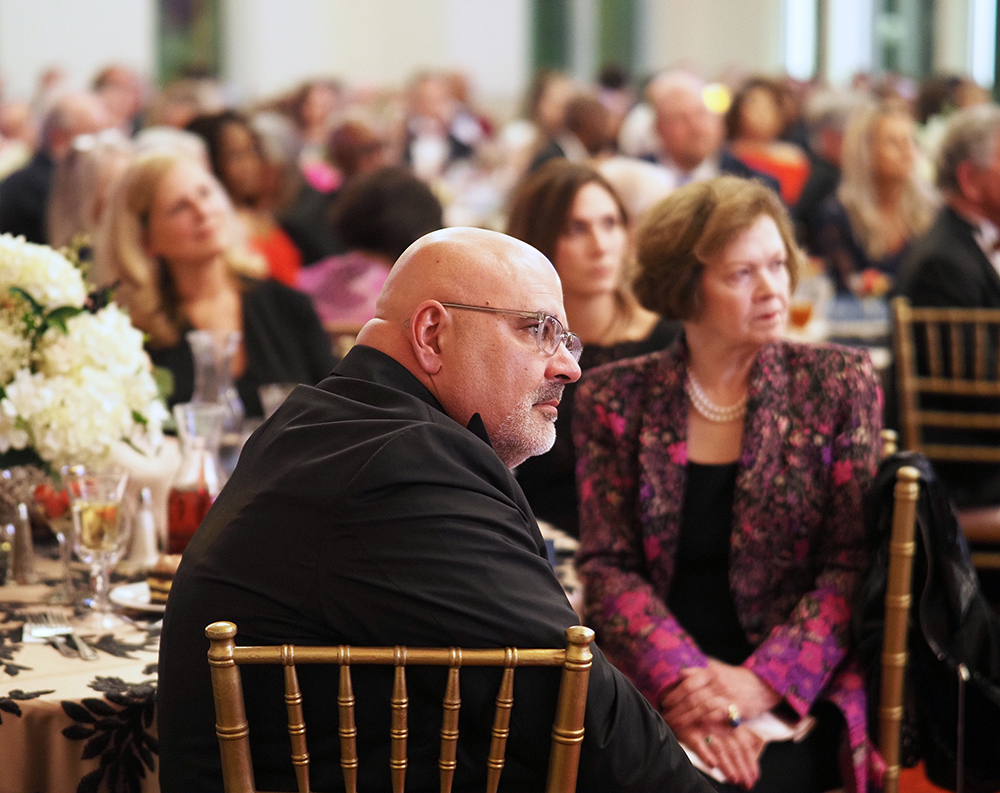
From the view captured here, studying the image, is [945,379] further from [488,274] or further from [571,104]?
[571,104]

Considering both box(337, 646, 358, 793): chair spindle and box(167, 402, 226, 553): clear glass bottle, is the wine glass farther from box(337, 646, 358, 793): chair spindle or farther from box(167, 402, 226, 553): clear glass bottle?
box(337, 646, 358, 793): chair spindle

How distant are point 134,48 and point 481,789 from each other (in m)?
14.8

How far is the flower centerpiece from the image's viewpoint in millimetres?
1956

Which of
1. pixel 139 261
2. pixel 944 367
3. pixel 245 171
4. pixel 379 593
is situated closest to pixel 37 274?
pixel 379 593

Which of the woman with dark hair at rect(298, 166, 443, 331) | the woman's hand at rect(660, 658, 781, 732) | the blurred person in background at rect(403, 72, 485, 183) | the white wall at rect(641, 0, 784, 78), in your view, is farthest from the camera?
the white wall at rect(641, 0, 784, 78)

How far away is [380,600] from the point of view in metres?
1.26

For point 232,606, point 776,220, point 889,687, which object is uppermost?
point 776,220

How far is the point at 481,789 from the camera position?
134cm

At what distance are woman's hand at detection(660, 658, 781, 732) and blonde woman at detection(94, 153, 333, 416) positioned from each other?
1.75 metres

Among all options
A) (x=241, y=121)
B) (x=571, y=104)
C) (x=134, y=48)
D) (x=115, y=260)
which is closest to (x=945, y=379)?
(x=115, y=260)

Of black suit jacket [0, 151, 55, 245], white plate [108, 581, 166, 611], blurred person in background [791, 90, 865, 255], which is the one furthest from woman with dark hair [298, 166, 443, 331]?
blurred person in background [791, 90, 865, 255]

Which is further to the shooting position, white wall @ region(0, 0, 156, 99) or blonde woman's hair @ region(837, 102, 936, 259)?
white wall @ region(0, 0, 156, 99)

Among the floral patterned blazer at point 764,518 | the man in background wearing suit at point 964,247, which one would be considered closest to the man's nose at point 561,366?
the floral patterned blazer at point 764,518

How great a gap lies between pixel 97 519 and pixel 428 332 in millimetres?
692
